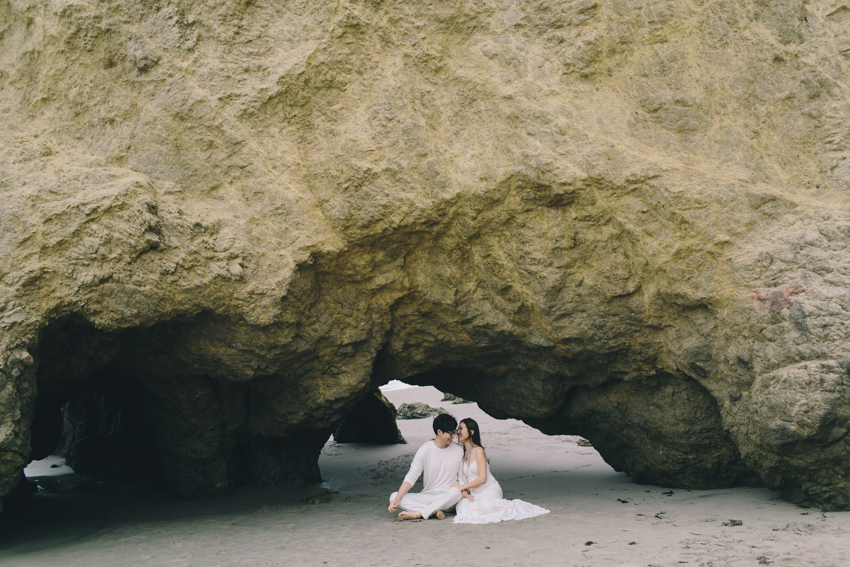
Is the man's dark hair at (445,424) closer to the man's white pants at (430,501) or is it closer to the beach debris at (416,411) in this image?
the man's white pants at (430,501)

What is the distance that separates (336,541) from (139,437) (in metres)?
4.35

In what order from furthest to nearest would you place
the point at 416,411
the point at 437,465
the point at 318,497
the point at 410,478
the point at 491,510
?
the point at 416,411
the point at 318,497
the point at 437,465
the point at 410,478
the point at 491,510

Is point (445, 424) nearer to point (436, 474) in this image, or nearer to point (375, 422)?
point (436, 474)

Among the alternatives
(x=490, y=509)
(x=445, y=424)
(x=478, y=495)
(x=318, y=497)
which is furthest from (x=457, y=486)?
(x=318, y=497)

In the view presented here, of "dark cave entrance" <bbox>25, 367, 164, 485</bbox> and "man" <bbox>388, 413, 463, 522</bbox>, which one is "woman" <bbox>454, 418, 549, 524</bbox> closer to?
"man" <bbox>388, 413, 463, 522</bbox>

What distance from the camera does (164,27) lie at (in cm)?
485

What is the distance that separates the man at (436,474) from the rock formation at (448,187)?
0.96 metres

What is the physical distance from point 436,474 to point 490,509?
60 centimetres

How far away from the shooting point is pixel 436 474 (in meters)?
5.22

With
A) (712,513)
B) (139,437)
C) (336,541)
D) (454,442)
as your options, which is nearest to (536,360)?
(454,442)

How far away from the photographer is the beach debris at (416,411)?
14250mm

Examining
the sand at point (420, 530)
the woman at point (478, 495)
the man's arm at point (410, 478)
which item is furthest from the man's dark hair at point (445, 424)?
the sand at point (420, 530)

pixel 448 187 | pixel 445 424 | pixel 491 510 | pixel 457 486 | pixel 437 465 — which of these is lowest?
pixel 491 510

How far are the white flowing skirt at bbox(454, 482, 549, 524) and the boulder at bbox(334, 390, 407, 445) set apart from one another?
210 inches
